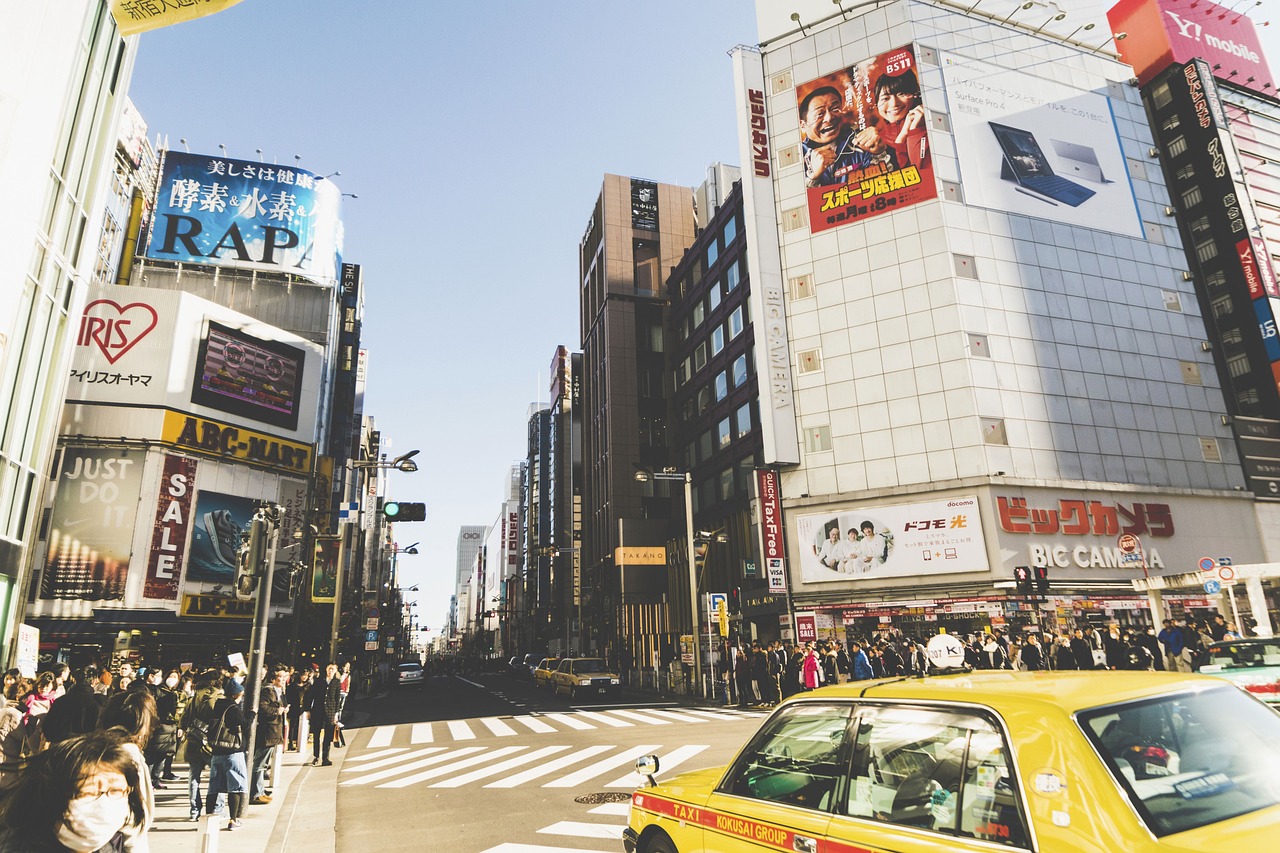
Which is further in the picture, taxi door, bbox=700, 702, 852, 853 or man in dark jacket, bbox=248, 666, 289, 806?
man in dark jacket, bbox=248, 666, 289, 806

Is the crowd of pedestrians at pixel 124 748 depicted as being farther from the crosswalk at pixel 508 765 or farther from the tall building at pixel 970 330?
the tall building at pixel 970 330

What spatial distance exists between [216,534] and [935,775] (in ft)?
136

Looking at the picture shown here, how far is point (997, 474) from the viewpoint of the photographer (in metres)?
29.8

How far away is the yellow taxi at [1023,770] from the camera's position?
2.58 meters

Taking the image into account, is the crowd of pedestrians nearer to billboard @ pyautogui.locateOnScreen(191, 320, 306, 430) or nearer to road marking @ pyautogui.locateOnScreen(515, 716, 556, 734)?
road marking @ pyautogui.locateOnScreen(515, 716, 556, 734)

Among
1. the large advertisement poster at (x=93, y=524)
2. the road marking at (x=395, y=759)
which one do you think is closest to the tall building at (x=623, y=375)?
the large advertisement poster at (x=93, y=524)

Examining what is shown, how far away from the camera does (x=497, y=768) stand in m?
12.5

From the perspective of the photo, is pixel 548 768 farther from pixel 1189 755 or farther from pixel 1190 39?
pixel 1190 39

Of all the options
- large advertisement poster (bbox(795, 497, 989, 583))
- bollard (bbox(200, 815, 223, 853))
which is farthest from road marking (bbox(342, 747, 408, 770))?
large advertisement poster (bbox(795, 497, 989, 583))

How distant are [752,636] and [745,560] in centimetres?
406

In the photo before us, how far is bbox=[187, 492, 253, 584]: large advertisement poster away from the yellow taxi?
128 ft

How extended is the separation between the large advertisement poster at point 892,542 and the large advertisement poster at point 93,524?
106 ft

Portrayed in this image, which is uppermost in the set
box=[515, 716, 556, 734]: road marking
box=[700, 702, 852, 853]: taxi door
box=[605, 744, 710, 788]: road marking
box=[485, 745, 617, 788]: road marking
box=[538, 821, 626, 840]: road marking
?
box=[700, 702, 852, 853]: taxi door

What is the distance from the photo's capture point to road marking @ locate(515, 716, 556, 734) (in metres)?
18.0
